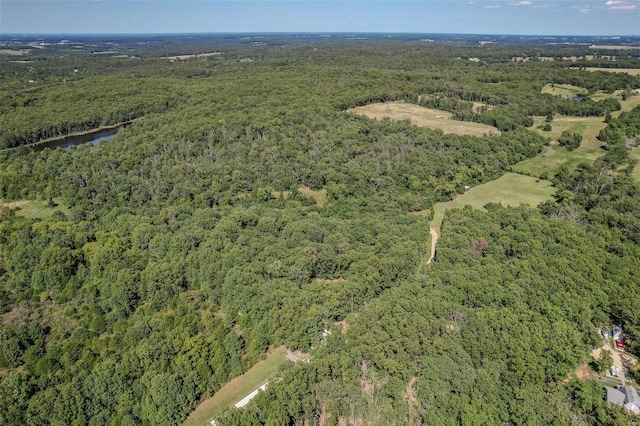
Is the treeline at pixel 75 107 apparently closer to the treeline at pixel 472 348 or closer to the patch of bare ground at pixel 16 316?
the patch of bare ground at pixel 16 316

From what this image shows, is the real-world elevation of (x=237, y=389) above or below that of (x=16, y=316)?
below

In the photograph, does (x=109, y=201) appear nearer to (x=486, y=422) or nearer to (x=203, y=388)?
(x=203, y=388)

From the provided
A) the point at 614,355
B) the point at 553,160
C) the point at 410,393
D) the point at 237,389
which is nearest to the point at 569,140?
the point at 553,160

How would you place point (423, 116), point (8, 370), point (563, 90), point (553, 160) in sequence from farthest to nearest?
1. point (563, 90)
2. point (423, 116)
3. point (553, 160)
4. point (8, 370)

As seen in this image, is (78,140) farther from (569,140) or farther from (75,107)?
(569,140)

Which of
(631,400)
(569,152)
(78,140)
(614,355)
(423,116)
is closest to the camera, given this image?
(631,400)

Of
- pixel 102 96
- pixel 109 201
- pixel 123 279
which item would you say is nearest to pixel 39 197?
pixel 109 201

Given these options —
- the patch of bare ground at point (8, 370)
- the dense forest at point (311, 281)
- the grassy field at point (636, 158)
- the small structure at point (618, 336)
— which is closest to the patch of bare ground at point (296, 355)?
the dense forest at point (311, 281)
